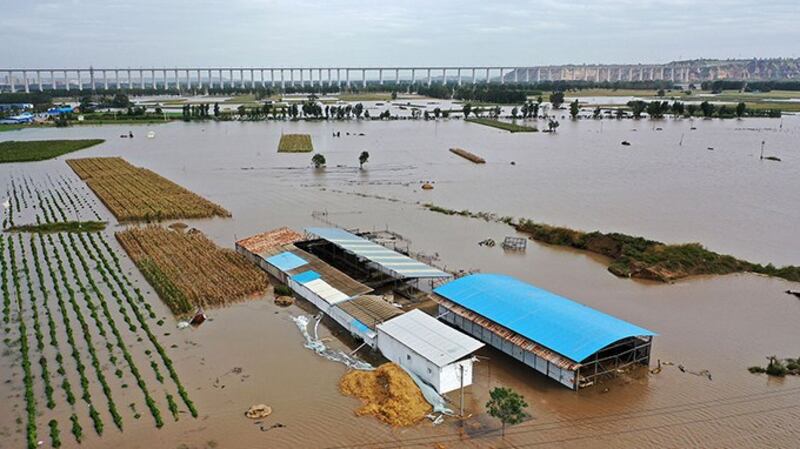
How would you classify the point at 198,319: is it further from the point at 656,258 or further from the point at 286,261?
the point at 656,258

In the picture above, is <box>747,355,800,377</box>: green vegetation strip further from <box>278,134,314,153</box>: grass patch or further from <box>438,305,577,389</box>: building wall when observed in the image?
<box>278,134,314,153</box>: grass patch

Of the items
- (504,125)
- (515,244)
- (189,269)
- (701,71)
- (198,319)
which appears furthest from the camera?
(701,71)

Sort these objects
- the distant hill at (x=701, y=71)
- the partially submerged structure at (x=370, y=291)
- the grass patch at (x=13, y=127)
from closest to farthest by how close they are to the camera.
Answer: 1. the partially submerged structure at (x=370, y=291)
2. the grass patch at (x=13, y=127)
3. the distant hill at (x=701, y=71)

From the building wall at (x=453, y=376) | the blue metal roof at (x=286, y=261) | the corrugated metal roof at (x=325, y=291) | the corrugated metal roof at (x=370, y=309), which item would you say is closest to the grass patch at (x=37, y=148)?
the blue metal roof at (x=286, y=261)

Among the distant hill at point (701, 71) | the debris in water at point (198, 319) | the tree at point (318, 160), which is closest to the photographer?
the debris in water at point (198, 319)

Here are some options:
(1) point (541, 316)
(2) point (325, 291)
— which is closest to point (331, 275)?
(2) point (325, 291)

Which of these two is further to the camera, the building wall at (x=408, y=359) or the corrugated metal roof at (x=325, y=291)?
the corrugated metal roof at (x=325, y=291)

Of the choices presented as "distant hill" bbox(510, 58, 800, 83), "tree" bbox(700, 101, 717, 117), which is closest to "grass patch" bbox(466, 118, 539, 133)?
"tree" bbox(700, 101, 717, 117)

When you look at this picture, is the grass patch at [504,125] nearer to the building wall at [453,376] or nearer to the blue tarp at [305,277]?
the blue tarp at [305,277]

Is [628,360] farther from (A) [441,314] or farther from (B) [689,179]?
(B) [689,179]
